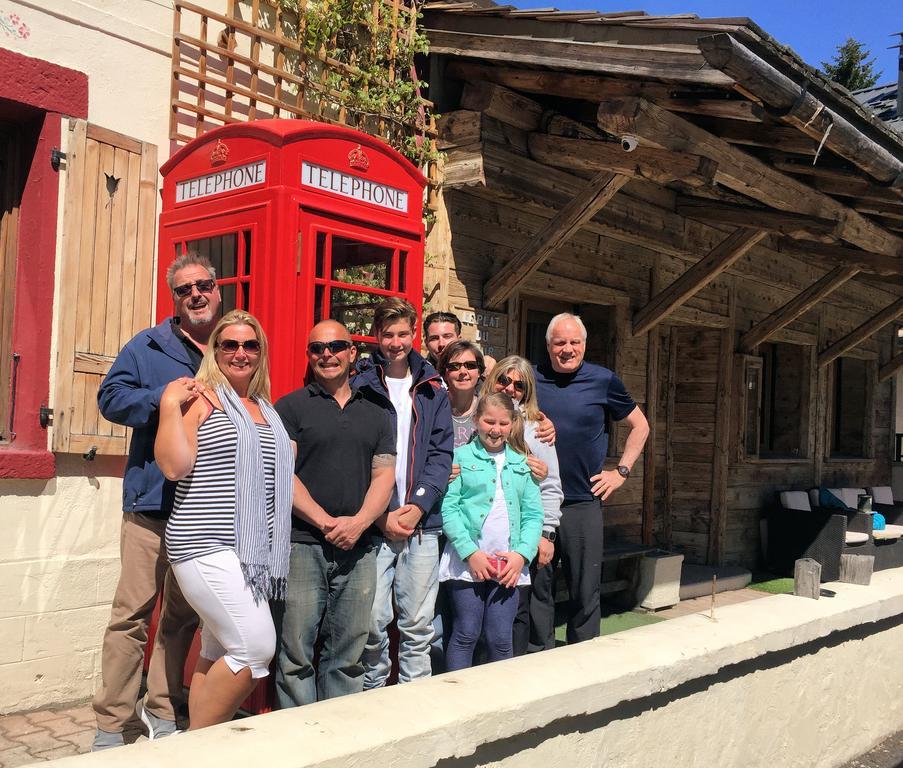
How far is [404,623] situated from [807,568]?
2.12 m

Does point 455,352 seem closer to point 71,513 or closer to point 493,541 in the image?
point 493,541

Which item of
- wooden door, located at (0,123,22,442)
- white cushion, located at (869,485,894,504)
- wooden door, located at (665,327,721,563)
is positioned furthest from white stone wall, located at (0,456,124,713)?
white cushion, located at (869,485,894,504)

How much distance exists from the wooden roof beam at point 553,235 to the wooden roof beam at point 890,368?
8.10 m

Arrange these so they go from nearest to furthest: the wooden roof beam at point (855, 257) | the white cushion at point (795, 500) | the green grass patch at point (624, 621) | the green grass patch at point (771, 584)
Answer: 1. the green grass patch at point (624, 621)
2. the wooden roof beam at point (855, 257)
3. the green grass patch at point (771, 584)
4. the white cushion at point (795, 500)

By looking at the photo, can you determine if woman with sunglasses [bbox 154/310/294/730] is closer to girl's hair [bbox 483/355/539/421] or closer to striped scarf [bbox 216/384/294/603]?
striped scarf [bbox 216/384/294/603]

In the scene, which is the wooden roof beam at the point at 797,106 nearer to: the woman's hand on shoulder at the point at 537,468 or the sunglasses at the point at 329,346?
the woman's hand on shoulder at the point at 537,468

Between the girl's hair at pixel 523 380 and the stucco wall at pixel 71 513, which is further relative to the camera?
the stucco wall at pixel 71 513

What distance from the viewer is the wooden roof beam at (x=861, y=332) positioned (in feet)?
35.7

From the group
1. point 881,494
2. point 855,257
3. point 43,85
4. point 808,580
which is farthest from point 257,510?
point 881,494

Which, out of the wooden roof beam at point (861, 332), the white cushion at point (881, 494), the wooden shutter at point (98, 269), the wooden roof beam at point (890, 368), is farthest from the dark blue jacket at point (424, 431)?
the wooden roof beam at point (890, 368)

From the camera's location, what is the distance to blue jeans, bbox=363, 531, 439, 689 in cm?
365

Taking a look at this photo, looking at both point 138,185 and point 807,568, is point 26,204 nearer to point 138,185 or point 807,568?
point 138,185

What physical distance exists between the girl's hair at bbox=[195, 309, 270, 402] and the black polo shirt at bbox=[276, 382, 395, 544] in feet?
0.71

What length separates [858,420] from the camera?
12758mm
